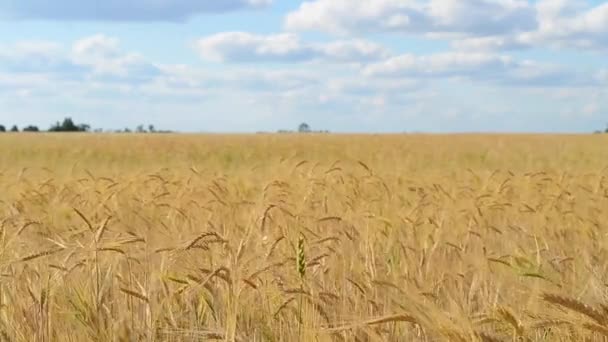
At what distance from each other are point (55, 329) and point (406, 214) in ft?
7.13

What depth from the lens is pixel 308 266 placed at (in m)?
2.35

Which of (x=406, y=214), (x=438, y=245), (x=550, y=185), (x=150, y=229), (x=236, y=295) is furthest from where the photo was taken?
(x=550, y=185)

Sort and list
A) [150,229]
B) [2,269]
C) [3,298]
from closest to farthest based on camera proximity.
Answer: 1. [3,298]
2. [2,269]
3. [150,229]

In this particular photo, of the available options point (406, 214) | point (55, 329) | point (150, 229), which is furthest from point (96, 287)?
point (406, 214)

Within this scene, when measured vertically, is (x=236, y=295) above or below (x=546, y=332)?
above

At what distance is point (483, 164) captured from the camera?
12859 mm

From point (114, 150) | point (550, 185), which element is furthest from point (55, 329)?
point (114, 150)

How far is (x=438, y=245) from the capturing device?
3379mm

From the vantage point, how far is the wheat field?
2.04 meters

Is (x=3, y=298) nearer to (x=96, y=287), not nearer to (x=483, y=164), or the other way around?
(x=96, y=287)

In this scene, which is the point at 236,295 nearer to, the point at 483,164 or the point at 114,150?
the point at 483,164

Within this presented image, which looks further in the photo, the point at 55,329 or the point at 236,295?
the point at 55,329

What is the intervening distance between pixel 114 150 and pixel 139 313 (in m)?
13.6

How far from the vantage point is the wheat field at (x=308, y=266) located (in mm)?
2035
